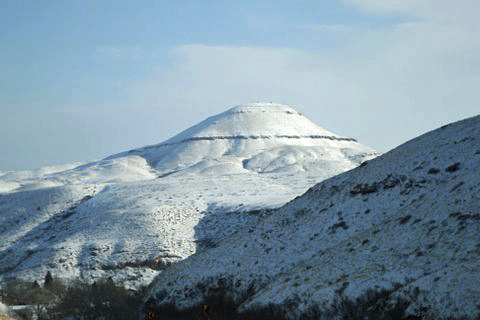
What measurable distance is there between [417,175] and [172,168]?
143370 millimetres

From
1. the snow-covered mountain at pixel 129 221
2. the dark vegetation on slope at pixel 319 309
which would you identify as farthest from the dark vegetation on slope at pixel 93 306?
the snow-covered mountain at pixel 129 221

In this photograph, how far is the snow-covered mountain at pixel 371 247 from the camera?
2056cm

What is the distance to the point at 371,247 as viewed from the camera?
25.7m

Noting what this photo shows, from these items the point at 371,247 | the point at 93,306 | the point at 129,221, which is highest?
the point at 371,247

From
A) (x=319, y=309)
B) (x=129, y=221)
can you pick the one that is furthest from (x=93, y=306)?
(x=129, y=221)

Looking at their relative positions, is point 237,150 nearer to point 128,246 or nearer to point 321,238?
point 128,246

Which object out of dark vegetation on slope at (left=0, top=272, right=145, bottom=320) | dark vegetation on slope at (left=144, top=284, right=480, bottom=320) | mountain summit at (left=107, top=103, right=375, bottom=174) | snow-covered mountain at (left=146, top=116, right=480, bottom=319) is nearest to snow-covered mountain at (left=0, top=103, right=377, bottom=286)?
snow-covered mountain at (left=146, top=116, right=480, bottom=319)

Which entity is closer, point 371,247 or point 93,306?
point 371,247

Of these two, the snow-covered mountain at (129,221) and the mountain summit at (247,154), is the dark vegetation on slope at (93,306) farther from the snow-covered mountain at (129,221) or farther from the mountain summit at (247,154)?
the mountain summit at (247,154)

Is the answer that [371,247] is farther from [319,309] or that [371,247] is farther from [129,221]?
[129,221]

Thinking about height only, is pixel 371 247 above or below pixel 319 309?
above

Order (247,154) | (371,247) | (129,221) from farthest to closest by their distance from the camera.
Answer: (247,154)
(129,221)
(371,247)

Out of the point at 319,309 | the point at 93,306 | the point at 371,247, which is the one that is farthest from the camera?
the point at 93,306

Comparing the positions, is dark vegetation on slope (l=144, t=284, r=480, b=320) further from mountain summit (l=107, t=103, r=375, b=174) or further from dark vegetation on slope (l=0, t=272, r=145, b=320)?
mountain summit (l=107, t=103, r=375, b=174)
